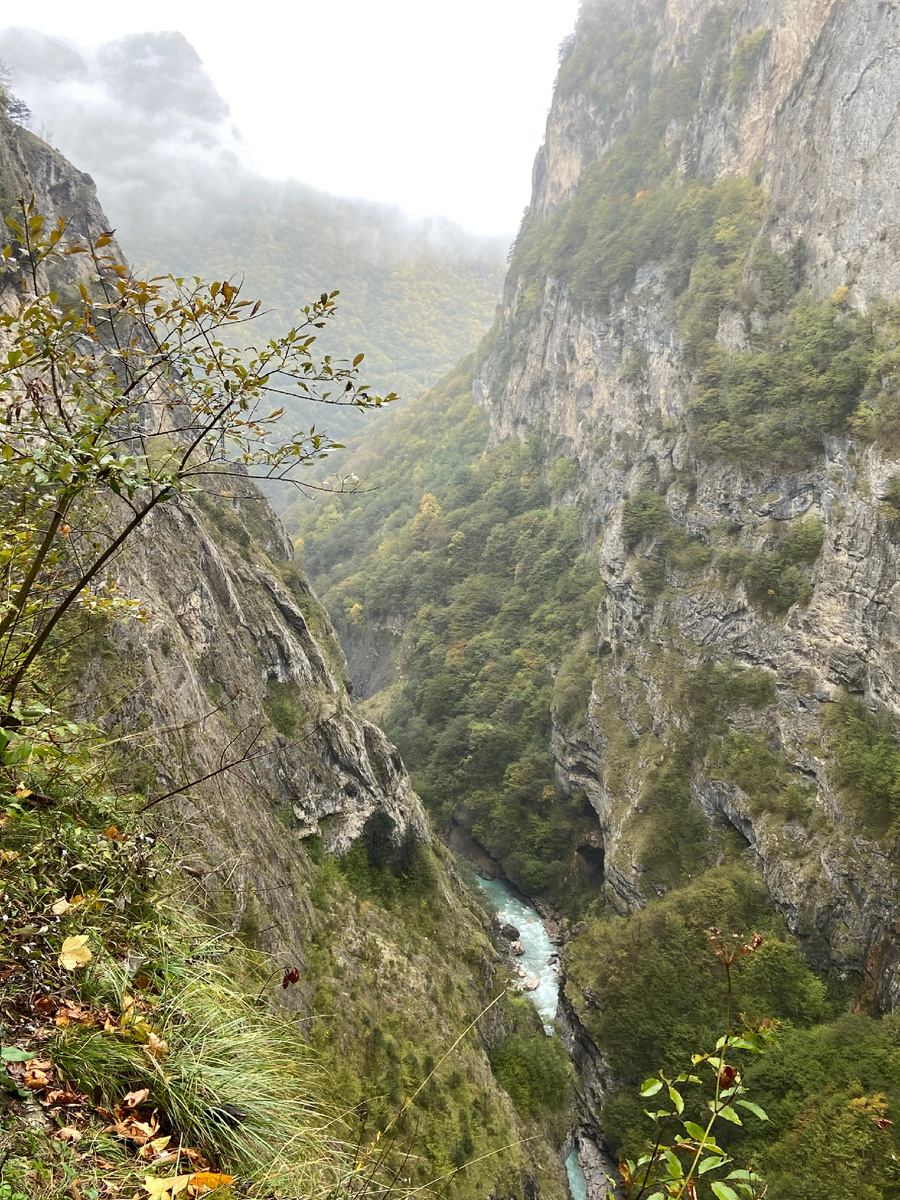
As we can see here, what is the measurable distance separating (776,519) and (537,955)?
27.7 meters

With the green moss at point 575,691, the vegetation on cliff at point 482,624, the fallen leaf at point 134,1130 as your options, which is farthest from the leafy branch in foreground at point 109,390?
the green moss at point 575,691

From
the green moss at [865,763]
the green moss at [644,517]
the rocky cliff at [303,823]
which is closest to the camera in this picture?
the rocky cliff at [303,823]

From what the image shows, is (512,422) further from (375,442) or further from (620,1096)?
(620,1096)

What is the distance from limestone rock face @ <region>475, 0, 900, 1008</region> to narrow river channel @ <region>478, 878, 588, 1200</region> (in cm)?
532

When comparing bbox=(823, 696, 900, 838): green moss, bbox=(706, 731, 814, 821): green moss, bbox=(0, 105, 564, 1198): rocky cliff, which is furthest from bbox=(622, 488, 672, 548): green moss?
bbox=(0, 105, 564, 1198): rocky cliff

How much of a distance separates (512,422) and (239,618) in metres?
68.4

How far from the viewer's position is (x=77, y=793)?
12.5 feet

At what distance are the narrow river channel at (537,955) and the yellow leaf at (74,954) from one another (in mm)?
28455

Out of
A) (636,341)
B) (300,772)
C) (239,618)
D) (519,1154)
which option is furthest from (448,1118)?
(636,341)

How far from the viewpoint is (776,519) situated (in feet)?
120

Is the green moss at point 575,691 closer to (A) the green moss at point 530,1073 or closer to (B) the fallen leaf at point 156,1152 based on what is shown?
(A) the green moss at point 530,1073

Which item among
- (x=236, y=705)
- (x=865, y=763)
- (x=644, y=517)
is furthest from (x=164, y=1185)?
(x=644, y=517)

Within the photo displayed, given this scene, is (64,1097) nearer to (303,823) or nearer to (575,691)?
(303,823)

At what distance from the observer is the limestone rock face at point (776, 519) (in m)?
28.6
